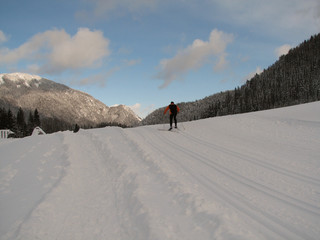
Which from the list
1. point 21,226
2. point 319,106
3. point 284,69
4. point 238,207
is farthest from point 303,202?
point 284,69

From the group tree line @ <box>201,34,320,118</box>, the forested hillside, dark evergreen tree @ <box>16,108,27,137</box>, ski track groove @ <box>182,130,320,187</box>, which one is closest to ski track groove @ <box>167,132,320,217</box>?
ski track groove @ <box>182,130,320,187</box>

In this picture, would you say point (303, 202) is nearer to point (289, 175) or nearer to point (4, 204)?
point (289, 175)

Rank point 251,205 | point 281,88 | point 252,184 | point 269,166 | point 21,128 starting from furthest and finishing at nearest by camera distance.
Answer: point 281,88
point 21,128
point 269,166
point 252,184
point 251,205

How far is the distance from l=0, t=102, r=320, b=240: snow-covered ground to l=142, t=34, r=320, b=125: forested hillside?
104m

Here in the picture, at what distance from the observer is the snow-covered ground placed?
13.5 feet

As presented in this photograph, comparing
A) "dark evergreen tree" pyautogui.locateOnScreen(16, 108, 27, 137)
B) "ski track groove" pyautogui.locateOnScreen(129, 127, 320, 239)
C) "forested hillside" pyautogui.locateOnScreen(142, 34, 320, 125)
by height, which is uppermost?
"forested hillside" pyautogui.locateOnScreen(142, 34, 320, 125)

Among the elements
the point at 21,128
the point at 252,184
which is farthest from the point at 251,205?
the point at 21,128

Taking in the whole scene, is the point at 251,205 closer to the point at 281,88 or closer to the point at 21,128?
the point at 21,128

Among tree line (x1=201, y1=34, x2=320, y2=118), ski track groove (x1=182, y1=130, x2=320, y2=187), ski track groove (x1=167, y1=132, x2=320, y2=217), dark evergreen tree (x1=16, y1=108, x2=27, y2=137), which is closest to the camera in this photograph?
ski track groove (x1=167, y1=132, x2=320, y2=217)

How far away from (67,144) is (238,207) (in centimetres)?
850

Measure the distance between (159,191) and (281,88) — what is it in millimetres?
135246

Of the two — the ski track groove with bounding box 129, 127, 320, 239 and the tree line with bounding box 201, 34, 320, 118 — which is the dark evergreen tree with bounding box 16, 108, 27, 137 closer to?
the ski track groove with bounding box 129, 127, 320, 239

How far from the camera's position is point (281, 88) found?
121562mm

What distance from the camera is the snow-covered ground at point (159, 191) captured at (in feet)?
13.5
